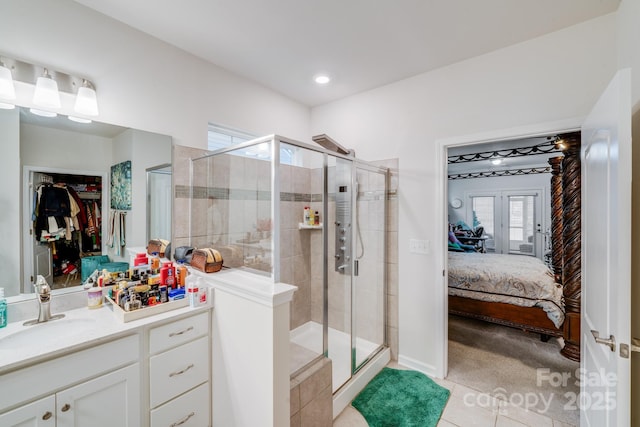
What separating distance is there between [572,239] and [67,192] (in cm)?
382

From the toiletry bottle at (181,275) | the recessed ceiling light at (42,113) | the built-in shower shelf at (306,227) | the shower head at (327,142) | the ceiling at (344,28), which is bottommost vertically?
the toiletry bottle at (181,275)

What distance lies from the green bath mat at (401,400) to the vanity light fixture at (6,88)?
2873 mm

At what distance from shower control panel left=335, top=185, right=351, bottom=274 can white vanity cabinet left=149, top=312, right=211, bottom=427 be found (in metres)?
1.24

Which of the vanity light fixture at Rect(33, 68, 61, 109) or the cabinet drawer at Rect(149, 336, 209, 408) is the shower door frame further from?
the vanity light fixture at Rect(33, 68, 61, 109)

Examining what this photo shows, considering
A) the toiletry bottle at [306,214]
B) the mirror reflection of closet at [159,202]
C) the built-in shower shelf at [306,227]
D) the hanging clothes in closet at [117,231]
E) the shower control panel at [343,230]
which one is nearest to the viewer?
the hanging clothes in closet at [117,231]

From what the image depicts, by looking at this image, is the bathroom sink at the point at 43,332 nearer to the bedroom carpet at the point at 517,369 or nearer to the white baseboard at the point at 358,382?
the white baseboard at the point at 358,382

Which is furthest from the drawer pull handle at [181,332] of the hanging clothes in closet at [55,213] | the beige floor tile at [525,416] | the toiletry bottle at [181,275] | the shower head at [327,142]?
the beige floor tile at [525,416]

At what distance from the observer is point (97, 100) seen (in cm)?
172

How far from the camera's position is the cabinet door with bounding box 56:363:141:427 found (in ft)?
3.91

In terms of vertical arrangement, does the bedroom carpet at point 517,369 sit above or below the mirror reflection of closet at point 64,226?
below

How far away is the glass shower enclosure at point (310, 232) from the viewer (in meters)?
1.90

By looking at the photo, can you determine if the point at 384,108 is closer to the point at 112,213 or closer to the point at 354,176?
the point at 354,176

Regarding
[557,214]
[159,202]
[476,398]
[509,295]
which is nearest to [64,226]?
[159,202]

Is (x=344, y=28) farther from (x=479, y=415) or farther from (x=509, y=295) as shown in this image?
(x=509, y=295)
